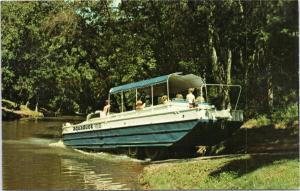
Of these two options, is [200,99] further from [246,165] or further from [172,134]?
[246,165]

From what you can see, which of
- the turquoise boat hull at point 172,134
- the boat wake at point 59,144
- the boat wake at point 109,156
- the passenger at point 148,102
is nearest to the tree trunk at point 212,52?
the turquoise boat hull at point 172,134

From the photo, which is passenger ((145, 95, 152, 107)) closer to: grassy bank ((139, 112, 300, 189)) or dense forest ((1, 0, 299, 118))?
dense forest ((1, 0, 299, 118))

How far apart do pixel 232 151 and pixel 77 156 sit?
5440mm

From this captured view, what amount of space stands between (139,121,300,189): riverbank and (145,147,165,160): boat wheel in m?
0.49

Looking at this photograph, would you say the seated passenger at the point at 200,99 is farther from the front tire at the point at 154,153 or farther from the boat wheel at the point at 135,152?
the boat wheel at the point at 135,152

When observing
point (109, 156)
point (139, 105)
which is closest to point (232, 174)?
point (139, 105)

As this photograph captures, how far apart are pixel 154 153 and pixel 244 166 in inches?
164

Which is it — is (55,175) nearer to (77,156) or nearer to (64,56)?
(77,156)

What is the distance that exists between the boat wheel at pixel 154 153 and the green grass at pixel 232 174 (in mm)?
1956

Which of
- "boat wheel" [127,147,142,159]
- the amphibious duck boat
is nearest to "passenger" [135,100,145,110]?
the amphibious duck boat

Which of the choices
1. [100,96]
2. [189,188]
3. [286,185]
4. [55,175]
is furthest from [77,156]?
[286,185]

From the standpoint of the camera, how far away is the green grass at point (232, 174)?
13.2 meters

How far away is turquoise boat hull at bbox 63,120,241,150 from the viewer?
1661cm

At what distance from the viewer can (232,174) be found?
13.9 m
